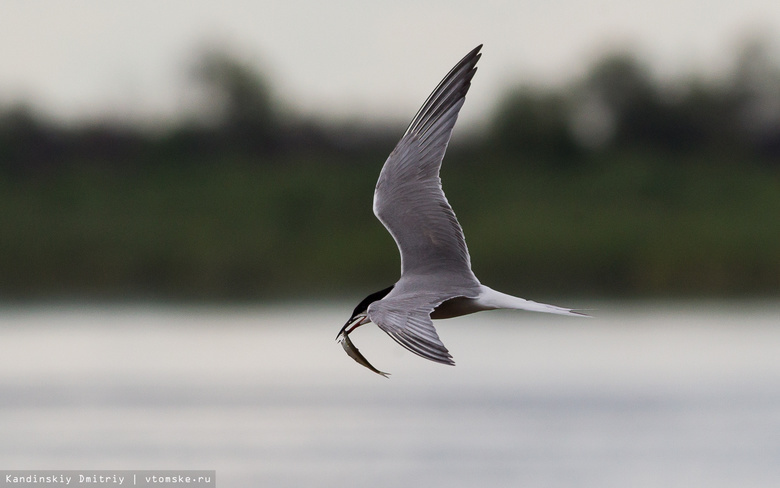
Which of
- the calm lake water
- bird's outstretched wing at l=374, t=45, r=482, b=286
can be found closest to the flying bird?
bird's outstretched wing at l=374, t=45, r=482, b=286

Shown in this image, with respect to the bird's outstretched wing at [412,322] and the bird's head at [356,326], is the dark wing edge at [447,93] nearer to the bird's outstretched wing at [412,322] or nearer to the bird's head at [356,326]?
the bird's head at [356,326]

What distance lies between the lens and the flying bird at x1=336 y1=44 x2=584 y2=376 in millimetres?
9844

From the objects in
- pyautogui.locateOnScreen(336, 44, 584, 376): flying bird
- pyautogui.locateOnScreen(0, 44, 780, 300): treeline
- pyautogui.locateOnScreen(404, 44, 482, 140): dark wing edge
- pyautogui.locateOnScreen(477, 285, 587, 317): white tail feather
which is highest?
pyautogui.locateOnScreen(0, 44, 780, 300): treeline

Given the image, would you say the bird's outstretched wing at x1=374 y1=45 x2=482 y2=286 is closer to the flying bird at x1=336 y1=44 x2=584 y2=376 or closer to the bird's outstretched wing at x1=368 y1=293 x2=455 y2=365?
the flying bird at x1=336 y1=44 x2=584 y2=376

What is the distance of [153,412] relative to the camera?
1869cm

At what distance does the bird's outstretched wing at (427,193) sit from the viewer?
34.2ft

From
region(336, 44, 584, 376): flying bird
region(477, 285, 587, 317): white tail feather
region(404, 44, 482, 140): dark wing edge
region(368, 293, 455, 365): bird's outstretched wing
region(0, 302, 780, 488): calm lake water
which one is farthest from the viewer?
region(0, 302, 780, 488): calm lake water

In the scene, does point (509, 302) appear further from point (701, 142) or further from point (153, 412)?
point (701, 142)

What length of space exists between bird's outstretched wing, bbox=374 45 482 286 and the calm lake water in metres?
4.65

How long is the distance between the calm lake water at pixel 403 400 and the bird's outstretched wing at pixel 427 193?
183 inches

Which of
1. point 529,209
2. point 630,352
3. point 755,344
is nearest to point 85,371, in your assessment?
point 630,352

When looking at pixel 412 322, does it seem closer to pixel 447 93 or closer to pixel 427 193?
pixel 427 193

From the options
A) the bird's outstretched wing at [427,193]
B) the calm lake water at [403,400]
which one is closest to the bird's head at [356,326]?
the bird's outstretched wing at [427,193]

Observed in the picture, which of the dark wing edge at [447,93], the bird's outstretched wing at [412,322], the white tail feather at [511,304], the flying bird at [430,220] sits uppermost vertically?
the dark wing edge at [447,93]
